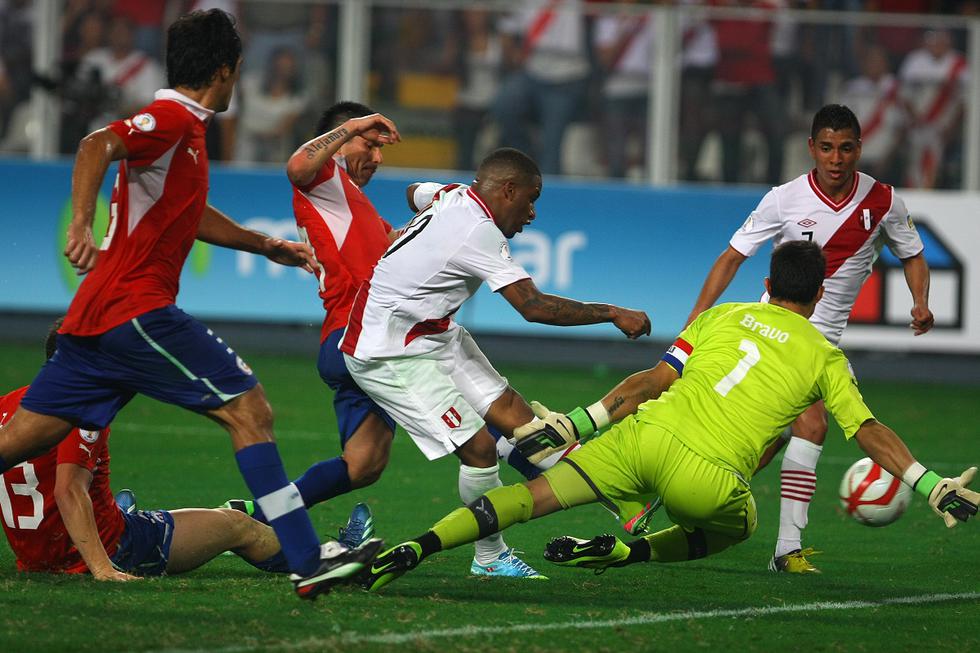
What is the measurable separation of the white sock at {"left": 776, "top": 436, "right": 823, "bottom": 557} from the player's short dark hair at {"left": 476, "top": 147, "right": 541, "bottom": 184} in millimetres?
2108

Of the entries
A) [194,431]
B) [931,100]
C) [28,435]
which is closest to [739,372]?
[28,435]

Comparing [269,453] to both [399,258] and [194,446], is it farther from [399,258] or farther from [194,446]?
[194,446]

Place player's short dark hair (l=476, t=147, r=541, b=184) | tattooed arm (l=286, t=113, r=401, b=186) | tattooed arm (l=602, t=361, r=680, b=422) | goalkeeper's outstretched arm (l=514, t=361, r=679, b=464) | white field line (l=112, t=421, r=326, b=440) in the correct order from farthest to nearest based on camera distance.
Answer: white field line (l=112, t=421, r=326, b=440), tattooed arm (l=286, t=113, r=401, b=186), player's short dark hair (l=476, t=147, r=541, b=184), tattooed arm (l=602, t=361, r=680, b=422), goalkeeper's outstretched arm (l=514, t=361, r=679, b=464)

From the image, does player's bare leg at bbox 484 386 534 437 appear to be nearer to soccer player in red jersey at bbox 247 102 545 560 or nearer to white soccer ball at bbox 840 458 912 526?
soccer player in red jersey at bbox 247 102 545 560

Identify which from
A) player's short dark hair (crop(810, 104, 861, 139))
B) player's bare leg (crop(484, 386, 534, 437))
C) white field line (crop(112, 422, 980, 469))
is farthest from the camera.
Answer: white field line (crop(112, 422, 980, 469))

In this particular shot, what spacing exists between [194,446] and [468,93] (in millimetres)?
7522

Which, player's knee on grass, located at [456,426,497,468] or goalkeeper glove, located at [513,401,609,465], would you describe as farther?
player's knee on grass, located at [456,426,497,468]

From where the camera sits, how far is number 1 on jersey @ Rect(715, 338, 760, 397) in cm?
605

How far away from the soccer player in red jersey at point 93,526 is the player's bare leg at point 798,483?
2.39 metres

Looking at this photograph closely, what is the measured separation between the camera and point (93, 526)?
19.0ft

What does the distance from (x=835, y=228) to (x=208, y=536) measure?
3.68 m

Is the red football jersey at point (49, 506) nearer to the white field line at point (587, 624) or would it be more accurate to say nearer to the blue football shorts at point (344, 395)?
the blue football shorts at point (344, 395)

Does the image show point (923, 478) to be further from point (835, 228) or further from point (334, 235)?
point (334, 235)

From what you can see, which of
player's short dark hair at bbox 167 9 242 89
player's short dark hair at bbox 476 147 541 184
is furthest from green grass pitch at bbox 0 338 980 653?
player's short dark hair at bbox 167 9 242 89
